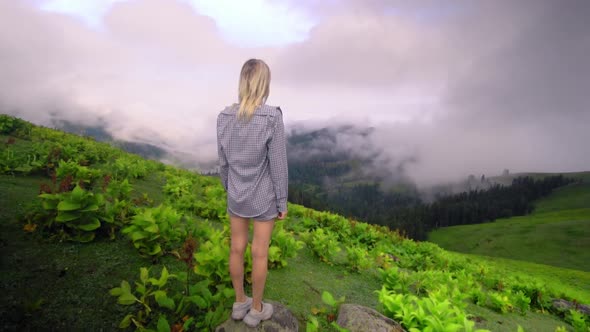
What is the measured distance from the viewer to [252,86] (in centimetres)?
387

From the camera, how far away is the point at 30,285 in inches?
155

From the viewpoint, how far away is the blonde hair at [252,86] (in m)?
3.83

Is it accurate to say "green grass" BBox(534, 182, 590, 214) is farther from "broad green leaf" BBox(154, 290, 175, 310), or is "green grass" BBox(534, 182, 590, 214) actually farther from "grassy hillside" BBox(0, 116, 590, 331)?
"broad green leaf" BBox(154, 290, 175, 310)

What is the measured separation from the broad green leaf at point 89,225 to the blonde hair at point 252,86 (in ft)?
11.9

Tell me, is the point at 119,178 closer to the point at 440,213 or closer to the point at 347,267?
the point at 347,267

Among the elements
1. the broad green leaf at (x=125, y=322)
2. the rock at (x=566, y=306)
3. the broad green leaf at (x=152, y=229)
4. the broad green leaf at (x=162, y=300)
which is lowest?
the rock at (x=566, y=306)

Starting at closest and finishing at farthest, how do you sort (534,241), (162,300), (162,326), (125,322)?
(162,326)
(125,322)
(162,300)
(534,241)

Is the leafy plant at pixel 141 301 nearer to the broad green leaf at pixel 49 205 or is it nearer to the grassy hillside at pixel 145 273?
the grassy hillside at pixel 145 273

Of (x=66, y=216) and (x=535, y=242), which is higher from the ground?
(x=66, y=216)

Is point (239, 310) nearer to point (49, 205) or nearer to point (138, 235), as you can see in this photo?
point (138, 235)

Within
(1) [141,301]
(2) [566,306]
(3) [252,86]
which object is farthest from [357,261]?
(2) [566,306]

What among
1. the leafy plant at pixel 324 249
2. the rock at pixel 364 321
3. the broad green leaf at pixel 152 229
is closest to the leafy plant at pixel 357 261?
the leafy plant at pixel 324 249

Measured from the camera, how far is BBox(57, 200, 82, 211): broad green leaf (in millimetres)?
4660

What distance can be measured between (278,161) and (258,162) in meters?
0.28
